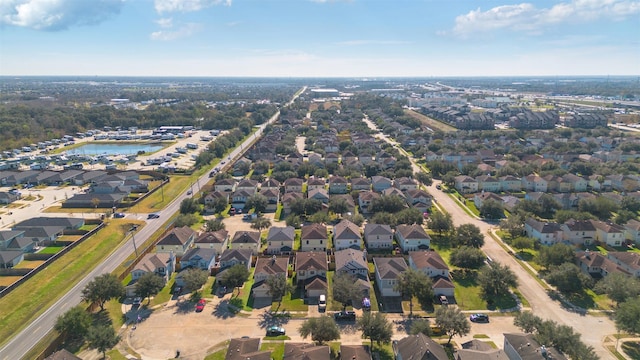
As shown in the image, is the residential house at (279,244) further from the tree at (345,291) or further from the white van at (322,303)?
the tree at (345,291)

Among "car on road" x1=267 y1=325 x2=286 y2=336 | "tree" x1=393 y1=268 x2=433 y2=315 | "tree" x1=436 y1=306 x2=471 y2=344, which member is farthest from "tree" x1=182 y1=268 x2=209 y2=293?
"tree" x1=436 y1=306 x2=471 y2=344

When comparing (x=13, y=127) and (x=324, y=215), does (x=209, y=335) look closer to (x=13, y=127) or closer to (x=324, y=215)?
(x=324, y=215)

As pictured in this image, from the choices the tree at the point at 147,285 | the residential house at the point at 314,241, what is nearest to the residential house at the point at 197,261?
the tree at the point at 147,285

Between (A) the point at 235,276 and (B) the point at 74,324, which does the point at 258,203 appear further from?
(B) the point at 74,324

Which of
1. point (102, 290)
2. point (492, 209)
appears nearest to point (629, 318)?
point (492, 209)

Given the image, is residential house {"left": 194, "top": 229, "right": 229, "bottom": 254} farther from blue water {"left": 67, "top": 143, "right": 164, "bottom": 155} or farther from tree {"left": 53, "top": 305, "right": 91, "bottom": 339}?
blue water {"left": 67, "top": 143, "right": 164, "bottom": 155}
